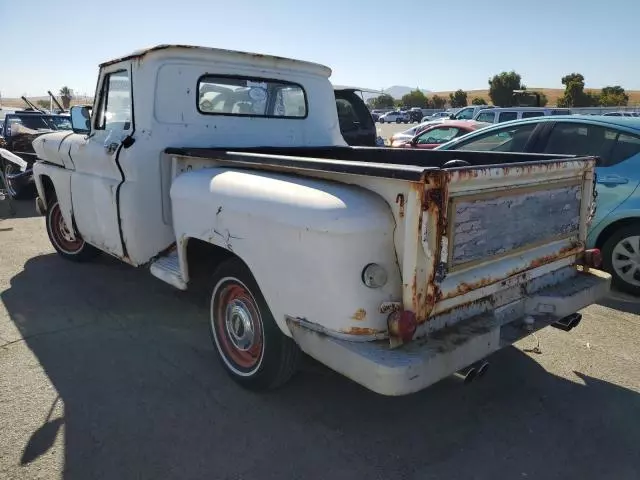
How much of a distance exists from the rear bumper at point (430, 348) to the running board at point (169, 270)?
1.29 meters

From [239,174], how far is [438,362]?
61.4 inches

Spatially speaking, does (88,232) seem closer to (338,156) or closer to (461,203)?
(338,156)

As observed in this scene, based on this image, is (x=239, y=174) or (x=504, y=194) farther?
(x=239, y=174)

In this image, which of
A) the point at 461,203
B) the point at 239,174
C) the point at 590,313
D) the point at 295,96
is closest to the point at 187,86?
the point at 295,96

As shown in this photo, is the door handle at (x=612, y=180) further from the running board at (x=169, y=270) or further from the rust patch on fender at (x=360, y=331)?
the running board at (x=169, y=270)

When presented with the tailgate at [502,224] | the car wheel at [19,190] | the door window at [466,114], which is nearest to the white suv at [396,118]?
the door window at [466,114]

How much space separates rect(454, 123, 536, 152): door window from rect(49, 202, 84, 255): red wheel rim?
4.61m

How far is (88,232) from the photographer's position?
469 cm

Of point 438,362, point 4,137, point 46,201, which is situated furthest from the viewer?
point 4,137

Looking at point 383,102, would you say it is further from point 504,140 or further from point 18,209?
point 504,140

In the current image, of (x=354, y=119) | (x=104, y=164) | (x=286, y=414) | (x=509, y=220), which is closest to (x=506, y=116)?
(x=354, y=119)

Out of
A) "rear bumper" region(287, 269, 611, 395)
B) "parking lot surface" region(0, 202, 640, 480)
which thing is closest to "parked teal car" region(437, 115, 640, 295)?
"parking lot surface" region(0, 202, 640, 480)

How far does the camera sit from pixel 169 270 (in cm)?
367

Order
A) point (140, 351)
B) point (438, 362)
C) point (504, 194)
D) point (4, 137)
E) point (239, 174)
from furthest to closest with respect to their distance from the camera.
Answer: point (4, 137), point (140, 351), point (239, 174), point (504, 194), point (438, 362)
